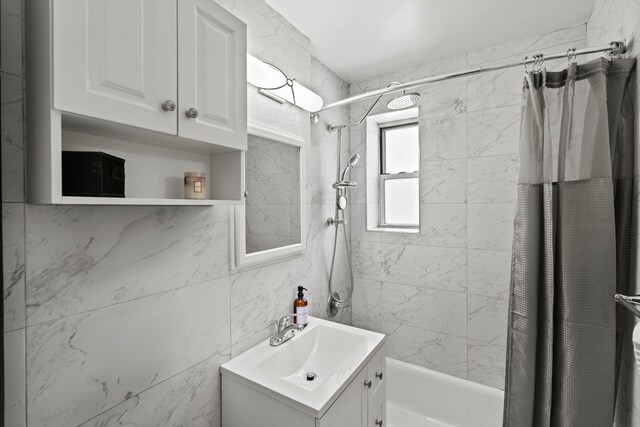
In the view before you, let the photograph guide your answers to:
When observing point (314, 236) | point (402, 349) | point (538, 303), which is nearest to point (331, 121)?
point (314, 236)

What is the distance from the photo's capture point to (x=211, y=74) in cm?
97

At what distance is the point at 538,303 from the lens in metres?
1.26

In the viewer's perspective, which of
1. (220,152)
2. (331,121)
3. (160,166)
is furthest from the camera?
(331,121)

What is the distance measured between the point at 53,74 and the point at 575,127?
1.69 m

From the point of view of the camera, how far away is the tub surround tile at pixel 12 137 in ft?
2.35

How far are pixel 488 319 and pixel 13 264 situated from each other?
236 centimetres

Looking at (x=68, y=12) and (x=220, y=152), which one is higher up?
(x=68, y=12)

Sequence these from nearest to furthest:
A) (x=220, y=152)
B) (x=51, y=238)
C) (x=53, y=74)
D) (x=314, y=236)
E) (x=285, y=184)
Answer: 1. (x=53, y=74)
2. (x=51, y=238)
3. (x=220, y=152)
4. (x=285, y=184)
5. (x=314, y=236)

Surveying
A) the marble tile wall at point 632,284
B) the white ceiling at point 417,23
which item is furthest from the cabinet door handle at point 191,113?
the marble tile wall at point 632,284

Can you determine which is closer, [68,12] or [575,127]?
[68,12]

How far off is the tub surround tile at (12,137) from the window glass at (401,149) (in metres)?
2.33

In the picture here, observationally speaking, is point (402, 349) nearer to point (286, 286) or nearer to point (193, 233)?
point (286, 286)

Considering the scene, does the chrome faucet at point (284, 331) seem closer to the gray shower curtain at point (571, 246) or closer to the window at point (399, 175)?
the gray shower curtain at point (571, 246)

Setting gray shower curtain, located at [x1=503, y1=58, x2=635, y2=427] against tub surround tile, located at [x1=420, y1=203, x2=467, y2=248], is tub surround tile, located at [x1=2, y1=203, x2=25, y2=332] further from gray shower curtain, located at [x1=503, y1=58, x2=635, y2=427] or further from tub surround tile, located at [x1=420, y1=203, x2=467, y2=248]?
tub surround tile, located at [x1=420, y1=203, x2=467, y2=248]
